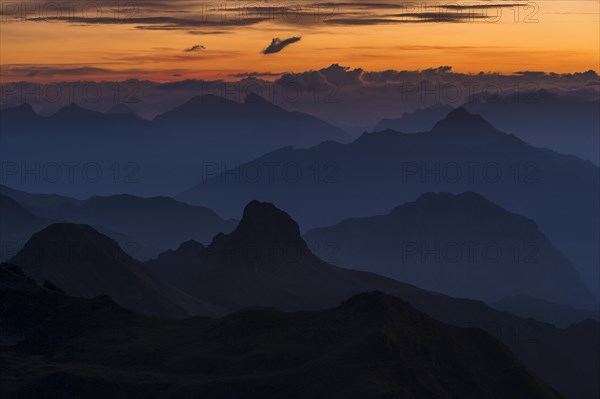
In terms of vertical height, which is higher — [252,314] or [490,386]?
[252,314]

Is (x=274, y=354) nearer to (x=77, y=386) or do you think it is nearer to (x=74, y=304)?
(x=77, y=386)

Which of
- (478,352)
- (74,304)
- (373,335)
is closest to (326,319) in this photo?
(373,335)

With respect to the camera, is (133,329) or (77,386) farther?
(133,329)

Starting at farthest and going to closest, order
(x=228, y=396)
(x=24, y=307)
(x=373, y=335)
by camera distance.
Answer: (x=24, y=307) → (x=373, y=335) → (x=228, y=396)

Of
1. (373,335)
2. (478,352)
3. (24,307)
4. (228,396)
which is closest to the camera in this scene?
(228,396)

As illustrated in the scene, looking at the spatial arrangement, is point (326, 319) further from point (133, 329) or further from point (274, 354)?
point (133, 329)

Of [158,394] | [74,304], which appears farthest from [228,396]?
[74,304]
